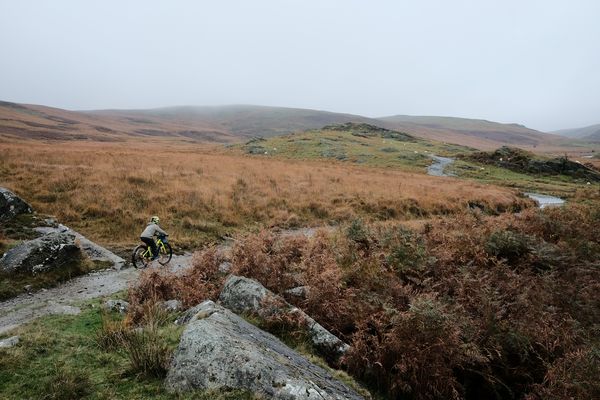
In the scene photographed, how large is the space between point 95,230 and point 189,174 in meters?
12.2

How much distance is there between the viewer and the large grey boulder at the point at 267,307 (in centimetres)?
617

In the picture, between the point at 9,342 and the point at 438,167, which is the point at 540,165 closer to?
the point at 438,167

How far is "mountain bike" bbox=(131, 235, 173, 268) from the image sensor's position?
13.4 metres

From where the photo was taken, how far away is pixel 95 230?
1681 cm

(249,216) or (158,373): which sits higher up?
(158,373)

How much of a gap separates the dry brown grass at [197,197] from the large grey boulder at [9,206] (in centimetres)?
175

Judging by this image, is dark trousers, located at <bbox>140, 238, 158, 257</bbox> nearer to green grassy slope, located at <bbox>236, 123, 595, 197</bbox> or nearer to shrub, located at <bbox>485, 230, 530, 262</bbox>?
shrub, located at <bbox>485, 230, 530, 262</bbox>

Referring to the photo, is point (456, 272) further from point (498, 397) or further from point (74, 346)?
point (74, 346)

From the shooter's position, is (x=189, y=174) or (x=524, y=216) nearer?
(x=524, y=216)

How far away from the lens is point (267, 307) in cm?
676

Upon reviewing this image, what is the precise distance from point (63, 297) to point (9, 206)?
8.05 m

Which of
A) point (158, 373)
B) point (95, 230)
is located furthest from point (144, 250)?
point (158, 373)

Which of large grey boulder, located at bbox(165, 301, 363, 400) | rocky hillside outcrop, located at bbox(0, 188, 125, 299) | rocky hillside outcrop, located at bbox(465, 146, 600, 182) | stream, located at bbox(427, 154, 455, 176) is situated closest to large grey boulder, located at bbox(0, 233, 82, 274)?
rocky hillside outcrop, located at bbox(0, 188, 125, 299)

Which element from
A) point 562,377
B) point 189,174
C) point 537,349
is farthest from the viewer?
point 189,174
